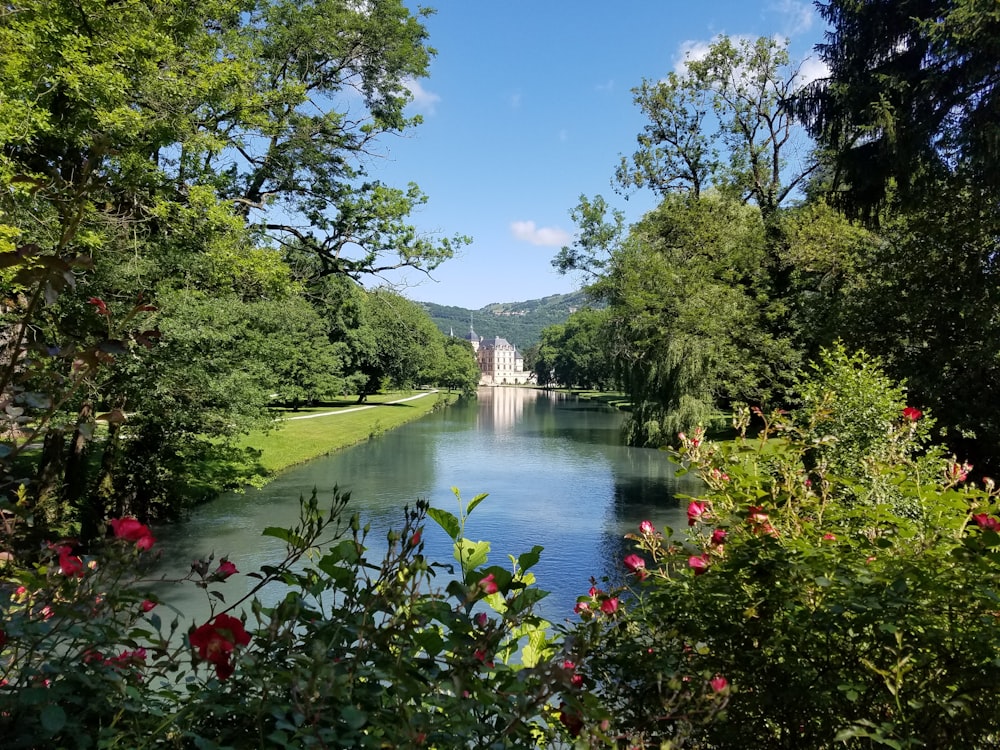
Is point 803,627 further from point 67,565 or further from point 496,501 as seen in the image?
point 496,501

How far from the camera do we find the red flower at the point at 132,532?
162 cm

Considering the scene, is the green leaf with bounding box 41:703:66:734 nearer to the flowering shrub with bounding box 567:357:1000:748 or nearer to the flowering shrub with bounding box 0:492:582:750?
the flowering shrub with bounding box 0:492:582:750

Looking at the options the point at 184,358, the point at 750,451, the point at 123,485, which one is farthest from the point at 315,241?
the point at 750,451

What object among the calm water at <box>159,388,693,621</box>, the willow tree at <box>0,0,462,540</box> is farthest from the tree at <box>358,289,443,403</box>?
the willow tree at <box>0,0,462,540</box>

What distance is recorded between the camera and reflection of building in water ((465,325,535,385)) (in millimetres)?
166387

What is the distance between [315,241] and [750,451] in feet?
45.8

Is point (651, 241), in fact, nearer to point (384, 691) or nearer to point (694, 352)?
point (694, 352)

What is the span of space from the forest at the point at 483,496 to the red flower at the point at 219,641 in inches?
0.5

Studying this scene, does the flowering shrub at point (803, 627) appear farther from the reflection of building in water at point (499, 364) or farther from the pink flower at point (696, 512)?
the reflection of building in water at point (499, 364)

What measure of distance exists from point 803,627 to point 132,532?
6.58ft

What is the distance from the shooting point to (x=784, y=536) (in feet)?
8.33

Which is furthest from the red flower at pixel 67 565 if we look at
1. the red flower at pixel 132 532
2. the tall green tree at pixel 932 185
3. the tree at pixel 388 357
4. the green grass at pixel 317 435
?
the tree at pixel 388 357

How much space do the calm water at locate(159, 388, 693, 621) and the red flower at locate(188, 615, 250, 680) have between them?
3.52m

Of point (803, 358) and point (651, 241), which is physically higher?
point (651, 241)
